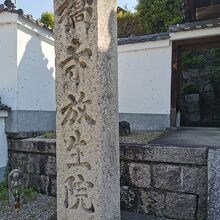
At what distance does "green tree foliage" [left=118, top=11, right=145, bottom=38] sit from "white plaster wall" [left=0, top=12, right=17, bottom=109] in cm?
944

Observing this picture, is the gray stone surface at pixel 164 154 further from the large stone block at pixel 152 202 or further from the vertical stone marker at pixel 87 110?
the vertical stone marker at pixel 87 110

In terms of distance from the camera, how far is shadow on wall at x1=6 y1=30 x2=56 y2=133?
6.09m

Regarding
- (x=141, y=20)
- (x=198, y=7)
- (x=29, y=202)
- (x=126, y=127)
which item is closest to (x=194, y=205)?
(x=126, y=127)

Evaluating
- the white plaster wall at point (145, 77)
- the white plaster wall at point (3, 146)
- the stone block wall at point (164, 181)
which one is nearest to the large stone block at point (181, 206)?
the stone block wall at point (164, 181)

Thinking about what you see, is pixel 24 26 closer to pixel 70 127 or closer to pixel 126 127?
pixel 126 127

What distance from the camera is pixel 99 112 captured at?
10.9 ft

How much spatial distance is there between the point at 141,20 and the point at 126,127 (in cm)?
930

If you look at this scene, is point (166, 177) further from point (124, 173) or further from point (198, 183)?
point (124, 173)

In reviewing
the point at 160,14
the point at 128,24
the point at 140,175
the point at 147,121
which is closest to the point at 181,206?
the point at 140,175

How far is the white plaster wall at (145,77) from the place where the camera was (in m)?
7.25

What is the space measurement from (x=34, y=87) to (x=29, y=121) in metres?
0.77

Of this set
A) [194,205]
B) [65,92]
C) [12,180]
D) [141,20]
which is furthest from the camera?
[141,20]

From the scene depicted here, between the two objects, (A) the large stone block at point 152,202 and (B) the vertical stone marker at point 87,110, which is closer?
(B) the vertical stone marker at point 87,110

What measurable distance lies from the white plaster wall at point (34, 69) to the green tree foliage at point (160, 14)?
746cm
